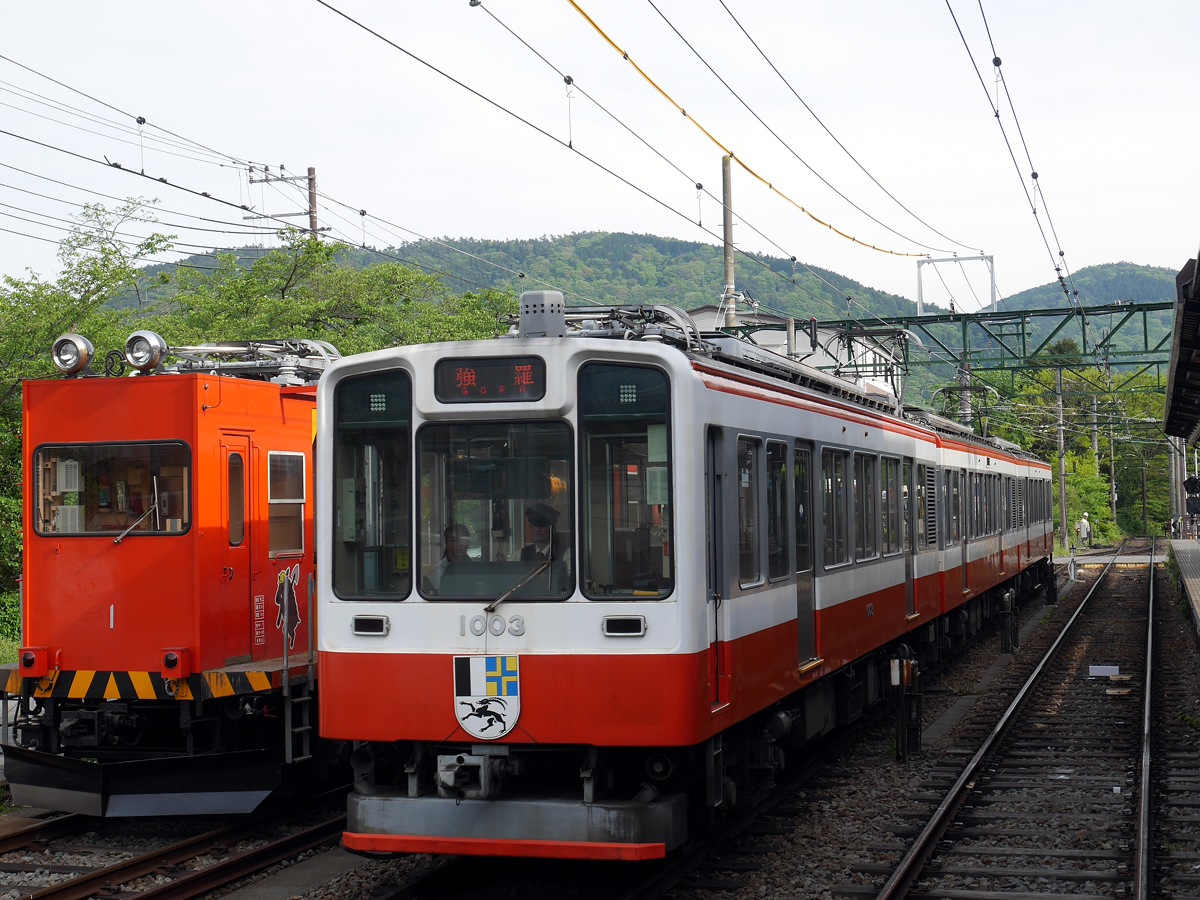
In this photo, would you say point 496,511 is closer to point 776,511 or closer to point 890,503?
point 776,511

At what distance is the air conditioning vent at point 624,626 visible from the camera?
20.4 feet

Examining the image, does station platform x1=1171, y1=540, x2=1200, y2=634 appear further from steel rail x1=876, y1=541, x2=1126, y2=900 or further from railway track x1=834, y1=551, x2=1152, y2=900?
steel rail x1=876, y1=541, x2=1126, y2=900

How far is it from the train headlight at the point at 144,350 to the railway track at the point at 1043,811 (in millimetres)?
5684

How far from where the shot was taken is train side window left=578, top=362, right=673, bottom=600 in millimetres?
6293

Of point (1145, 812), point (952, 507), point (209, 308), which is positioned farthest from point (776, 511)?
point (209, 308)

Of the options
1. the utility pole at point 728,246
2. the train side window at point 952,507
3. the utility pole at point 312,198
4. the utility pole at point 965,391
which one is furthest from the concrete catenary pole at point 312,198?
the train side window at point 952,507

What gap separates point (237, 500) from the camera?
9117 mm

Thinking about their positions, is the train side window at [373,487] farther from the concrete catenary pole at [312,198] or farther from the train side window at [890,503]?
the concrete catenary pole at [312,198]

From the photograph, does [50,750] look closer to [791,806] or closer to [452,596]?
[452,596]

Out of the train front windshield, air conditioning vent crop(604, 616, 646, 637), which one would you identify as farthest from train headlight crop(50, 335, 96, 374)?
air conditioning vent crop(604, 616, 646, 637)

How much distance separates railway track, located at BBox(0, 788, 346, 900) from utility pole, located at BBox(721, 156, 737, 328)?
1131cm

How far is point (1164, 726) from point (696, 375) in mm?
8195

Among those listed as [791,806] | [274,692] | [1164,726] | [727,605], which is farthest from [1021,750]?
[274,692]

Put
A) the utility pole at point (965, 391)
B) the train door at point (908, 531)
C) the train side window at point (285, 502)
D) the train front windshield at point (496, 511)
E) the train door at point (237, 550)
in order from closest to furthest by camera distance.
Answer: the train front windshield at point (496, 511) → the train door at point (237, 550) → the train side window at point (285, 502) → the train door at point (908, 531) → the utility pole at point (965, 391)
